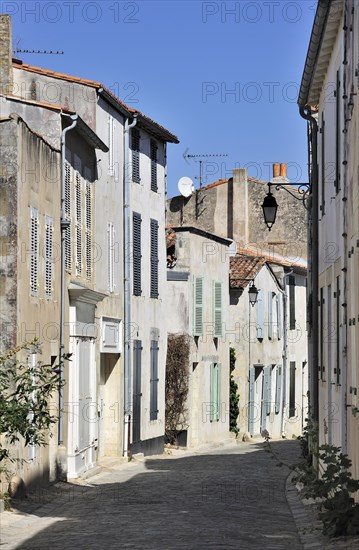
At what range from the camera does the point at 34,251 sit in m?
18.2

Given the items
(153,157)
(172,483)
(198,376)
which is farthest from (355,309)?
(198,376)

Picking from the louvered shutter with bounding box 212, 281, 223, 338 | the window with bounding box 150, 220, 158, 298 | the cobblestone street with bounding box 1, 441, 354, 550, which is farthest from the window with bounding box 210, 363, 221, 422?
the cobblestone street with bounding box 1, 441, 354, 550

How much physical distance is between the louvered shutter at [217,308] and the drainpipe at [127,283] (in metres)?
7.31

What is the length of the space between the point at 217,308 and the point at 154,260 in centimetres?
519

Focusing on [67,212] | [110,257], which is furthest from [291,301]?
[67,212]

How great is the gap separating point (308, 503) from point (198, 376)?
1518cm

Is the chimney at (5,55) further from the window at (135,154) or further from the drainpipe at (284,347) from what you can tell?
the drainpipe at (284,347)

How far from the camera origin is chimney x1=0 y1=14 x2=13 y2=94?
21.9m

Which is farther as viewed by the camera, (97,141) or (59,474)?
(97,141)

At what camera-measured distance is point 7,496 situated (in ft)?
51.3

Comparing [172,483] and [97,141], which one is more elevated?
[97,141]

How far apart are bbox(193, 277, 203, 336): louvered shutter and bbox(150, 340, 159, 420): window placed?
2863mm

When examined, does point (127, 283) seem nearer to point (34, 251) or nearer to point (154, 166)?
point (154, 166)

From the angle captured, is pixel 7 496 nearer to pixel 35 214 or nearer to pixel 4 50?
pixel 35 214
